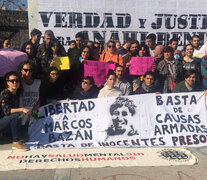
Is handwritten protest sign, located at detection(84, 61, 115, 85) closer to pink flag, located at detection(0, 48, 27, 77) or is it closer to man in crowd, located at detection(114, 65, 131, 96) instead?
man in crowd, located at detection(114, 65, 131, 96)

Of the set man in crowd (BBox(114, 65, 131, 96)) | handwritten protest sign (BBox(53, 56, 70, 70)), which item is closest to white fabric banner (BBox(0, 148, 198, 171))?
Result: man in crowd (BBox(114, 65, 131, 96))

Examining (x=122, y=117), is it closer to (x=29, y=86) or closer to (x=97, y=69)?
(x=97, y=69)

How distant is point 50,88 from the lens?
15.8 ft

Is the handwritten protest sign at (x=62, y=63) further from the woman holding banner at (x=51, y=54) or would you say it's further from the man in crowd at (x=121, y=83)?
the man in crowd at (x=121, y=83)

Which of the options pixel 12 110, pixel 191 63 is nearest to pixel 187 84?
pixel 191 63

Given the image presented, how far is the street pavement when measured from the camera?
3344mm

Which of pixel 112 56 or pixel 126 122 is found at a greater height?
pixel 112 56

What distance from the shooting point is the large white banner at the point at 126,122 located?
14.8 feet

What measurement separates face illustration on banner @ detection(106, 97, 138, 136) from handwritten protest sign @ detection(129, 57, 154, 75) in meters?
0.97

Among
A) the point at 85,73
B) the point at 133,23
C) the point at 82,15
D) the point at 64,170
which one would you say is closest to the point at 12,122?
the point at 64,170

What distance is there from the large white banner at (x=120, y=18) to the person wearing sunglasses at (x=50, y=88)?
3021 mm

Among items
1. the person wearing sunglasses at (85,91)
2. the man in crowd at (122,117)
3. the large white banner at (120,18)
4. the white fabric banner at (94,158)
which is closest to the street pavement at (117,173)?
the white fabric banner at (94,158)

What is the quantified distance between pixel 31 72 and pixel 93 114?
1292 millimetres

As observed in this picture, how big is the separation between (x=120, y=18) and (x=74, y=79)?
10.6ft
